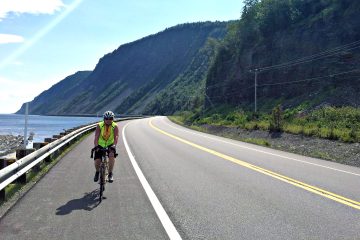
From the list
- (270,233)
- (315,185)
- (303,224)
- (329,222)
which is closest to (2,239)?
(270,233)

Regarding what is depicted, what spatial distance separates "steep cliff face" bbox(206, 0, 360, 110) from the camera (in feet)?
150

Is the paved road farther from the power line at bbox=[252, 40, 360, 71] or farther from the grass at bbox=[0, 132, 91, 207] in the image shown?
the power line at bbox=[252, 40, 360, 71]

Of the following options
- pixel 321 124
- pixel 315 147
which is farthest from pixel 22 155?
pixel 321 124

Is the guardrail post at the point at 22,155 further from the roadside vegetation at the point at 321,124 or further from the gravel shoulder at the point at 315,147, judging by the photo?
the roadside vegetation at the point at 321,124

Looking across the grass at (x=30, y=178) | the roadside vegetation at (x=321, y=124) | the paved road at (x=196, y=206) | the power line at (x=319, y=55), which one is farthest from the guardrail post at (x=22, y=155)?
the power line at (x=319, y=55)

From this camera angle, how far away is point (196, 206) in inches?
296

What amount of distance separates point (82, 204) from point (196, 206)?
2.11 metres

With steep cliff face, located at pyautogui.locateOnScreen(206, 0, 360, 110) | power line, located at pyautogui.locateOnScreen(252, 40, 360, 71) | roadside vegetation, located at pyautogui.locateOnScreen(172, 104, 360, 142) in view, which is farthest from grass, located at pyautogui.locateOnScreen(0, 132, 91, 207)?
power line, located at pyautogui.locateOnScreen(252, 40, 360, 71)

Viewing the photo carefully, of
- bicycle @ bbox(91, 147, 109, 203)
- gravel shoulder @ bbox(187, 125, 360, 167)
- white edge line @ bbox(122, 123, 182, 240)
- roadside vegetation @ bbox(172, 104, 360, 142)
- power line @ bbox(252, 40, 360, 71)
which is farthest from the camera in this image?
power line @ bbox(252, 40, 360, 71)

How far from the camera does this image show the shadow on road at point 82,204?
23.8 ft

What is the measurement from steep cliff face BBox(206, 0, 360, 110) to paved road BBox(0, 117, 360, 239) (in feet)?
93.9

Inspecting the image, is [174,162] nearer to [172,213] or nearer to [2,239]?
[172,213]

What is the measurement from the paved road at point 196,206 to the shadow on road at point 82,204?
0.02 m

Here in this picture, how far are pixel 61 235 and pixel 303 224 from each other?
11.6ft
